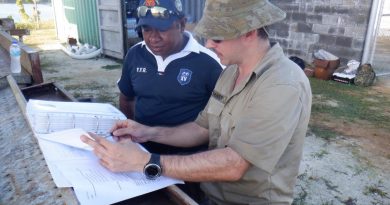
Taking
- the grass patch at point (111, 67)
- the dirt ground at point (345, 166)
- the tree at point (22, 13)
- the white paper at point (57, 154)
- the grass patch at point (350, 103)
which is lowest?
the grass patch at point (111, 67)

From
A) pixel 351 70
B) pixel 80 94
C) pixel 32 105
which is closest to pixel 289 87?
pixel 32 105

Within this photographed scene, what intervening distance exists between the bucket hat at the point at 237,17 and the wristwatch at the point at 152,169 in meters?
0.55

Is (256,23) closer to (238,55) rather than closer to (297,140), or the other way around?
(238,55)

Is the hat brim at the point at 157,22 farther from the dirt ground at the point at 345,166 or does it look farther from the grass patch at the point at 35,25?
the grass patch at the point at 35,25

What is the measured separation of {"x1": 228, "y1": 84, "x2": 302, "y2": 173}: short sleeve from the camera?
1249 mm

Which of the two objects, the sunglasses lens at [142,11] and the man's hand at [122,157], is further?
the sunglasses lens at [142,11]

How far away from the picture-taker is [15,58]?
2.96 metres

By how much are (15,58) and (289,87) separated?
2.59 meters

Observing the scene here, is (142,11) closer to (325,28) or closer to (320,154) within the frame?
(320,154)

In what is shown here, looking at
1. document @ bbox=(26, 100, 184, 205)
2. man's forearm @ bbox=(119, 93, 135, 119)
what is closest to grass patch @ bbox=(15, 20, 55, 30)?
man's forearm @ bbox=(119, 93, 135, 119)

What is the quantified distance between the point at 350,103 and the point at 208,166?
5.08 m

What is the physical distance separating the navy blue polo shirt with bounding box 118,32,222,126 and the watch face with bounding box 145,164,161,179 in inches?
36.9

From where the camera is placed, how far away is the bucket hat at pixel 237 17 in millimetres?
1325

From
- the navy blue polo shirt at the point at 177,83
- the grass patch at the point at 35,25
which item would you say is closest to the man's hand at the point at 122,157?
the navy blue polo shirt at the point at 177,83
